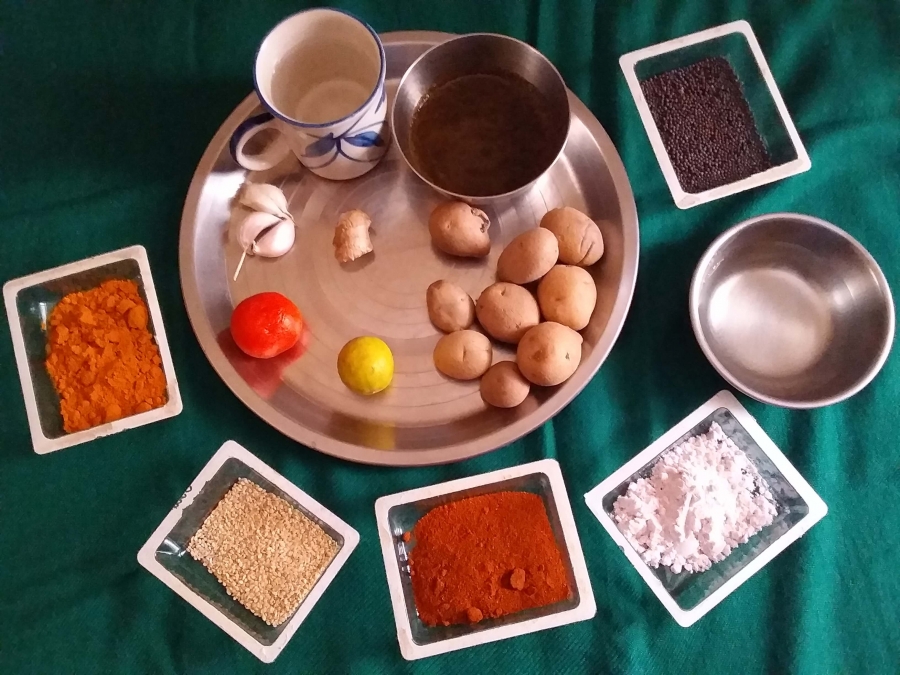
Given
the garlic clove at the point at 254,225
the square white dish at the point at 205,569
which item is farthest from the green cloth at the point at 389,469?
the garlic clove at the point at 254,225

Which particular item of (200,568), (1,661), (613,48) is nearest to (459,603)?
(200,568)

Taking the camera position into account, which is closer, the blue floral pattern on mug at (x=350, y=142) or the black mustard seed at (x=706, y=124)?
the blue floral pattern on mug at (x=350, y=142)

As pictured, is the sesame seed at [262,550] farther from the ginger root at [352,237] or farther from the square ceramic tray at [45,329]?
the ginger root at [352,237]

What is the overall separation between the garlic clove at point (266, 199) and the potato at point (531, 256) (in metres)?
0.27

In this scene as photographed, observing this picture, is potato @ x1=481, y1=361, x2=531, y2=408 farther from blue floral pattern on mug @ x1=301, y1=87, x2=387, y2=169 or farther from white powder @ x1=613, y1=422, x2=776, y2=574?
blue floral pattern on mug @ x1=301, y1=87, x2=387, y2=169

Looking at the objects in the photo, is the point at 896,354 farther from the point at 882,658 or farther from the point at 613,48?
the point at 613,48

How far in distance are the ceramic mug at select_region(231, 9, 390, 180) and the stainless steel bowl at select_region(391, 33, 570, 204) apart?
3cm

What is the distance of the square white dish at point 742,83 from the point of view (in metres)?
0.86

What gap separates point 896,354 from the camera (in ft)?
2.68

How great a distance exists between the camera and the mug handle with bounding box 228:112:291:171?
2.41ft

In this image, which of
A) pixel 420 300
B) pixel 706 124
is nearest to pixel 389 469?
pixel 420 300

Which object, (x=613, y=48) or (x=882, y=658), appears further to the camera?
(x=613, y=48)

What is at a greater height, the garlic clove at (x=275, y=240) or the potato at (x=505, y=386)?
the garlic clove at (x=275, y=240)

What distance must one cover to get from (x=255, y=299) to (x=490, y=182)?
0.29 m
